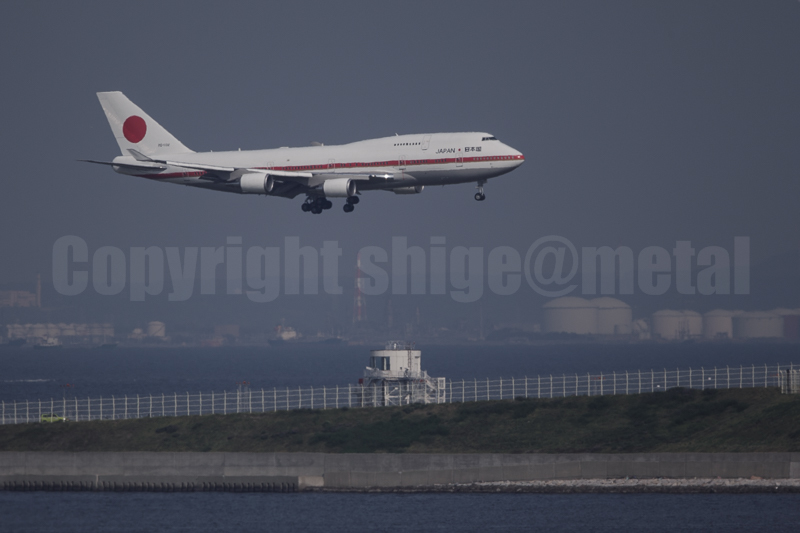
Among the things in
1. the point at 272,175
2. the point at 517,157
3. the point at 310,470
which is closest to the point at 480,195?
the point at 517,157

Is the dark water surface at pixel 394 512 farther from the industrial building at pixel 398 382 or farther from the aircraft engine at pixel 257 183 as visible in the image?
the aircraft engine at pixel 257 183

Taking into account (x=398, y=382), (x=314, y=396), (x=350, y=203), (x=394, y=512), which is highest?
(x=350, y=203)

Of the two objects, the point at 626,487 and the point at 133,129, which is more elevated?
the point at 133,129

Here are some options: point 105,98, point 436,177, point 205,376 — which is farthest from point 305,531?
point 205,376

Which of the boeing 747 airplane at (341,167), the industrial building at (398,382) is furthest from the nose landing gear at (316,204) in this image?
the industrial building at (398,382)

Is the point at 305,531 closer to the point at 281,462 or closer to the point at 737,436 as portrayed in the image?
the point at 281,462

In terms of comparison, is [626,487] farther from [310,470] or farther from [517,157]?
[517,157]

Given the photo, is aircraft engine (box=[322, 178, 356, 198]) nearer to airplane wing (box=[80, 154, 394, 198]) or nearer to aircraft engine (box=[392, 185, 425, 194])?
airplane wing (box=[80, 154, 394, 198])
